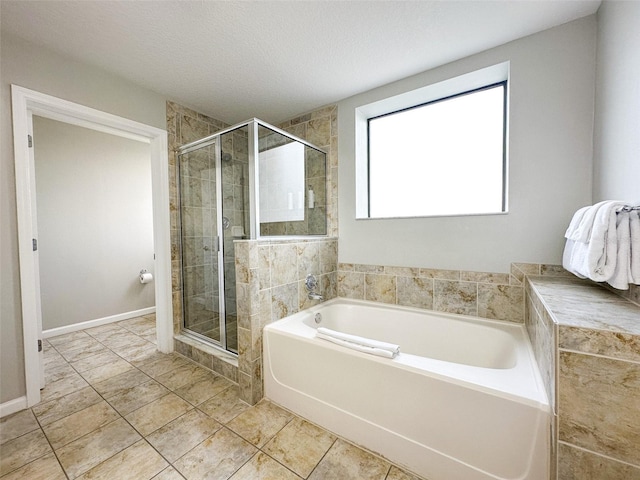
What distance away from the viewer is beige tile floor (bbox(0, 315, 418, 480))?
1143mm

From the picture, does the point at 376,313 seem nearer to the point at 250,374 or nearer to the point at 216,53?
the point at 250,374

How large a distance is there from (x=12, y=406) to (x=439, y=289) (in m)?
2.98

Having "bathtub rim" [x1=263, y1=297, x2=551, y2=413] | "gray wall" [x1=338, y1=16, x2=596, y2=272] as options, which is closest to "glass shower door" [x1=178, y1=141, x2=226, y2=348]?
"bathtub rim" [x1=263, y1=297, x2=551, y2=413]

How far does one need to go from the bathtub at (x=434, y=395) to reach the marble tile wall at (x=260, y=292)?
82mm

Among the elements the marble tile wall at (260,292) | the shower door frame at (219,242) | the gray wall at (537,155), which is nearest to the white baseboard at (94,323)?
the shower door frame at (219,242)

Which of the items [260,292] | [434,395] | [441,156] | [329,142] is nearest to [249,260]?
[260,292]

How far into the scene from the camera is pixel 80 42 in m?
1.58

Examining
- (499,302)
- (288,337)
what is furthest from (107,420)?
(499,302)

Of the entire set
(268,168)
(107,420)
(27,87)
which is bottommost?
(107,420)

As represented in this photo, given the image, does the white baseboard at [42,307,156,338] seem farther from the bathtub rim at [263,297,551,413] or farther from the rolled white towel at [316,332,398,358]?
the rolled white towel at [316,332,398,358]

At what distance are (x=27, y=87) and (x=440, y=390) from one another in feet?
9.75

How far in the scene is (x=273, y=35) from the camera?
1.56 meters

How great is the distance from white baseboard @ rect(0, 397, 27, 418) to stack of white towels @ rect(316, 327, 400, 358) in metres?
1.95

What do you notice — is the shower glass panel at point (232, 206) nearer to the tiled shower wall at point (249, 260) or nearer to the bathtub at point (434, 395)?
the tiled shower wall at point (249, 260)
